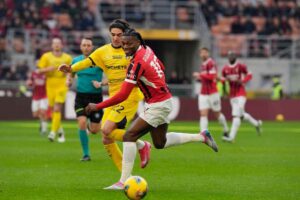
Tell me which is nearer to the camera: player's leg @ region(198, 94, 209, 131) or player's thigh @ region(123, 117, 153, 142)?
player's thigh @ region(123, 117, 153, 142)

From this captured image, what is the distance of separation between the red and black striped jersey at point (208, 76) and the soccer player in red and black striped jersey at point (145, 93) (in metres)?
11.2

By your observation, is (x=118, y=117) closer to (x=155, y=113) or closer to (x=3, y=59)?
(x=155, y=113)

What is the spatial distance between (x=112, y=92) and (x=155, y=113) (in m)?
2.26

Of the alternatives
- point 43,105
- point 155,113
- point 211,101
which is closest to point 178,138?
point 155,113

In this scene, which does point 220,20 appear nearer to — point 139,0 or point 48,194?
point 139,0

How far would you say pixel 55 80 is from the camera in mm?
23156

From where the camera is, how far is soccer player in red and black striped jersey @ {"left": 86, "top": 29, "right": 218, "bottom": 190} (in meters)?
11.9

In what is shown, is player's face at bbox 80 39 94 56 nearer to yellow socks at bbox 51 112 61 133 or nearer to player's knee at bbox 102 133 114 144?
player's knee at bbox 102 133 114 144

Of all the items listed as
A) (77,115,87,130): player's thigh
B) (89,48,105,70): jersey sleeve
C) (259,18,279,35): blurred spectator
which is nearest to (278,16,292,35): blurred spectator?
(259,18,279,35): blurred spectator

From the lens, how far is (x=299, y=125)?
33438mm

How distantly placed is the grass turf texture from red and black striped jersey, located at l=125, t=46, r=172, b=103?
1.37 m

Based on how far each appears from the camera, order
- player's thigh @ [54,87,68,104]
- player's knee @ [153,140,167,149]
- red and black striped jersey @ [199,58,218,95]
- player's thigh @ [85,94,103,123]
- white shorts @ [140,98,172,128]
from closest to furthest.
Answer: white shorts @ [140,98,172,128]
player's knee @ [153,140,167,149]
player's thigh @ [85,94,103,123]
player's thigh @ [54,87,68,104]
red and black striped jersey @ [199,58,218,95]

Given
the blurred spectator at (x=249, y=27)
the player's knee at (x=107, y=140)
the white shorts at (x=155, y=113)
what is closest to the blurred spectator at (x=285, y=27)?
the blurred spectator at (x=249, y=27)

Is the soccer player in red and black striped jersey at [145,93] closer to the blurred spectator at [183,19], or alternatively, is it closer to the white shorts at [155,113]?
the white shorts at [155,113]
